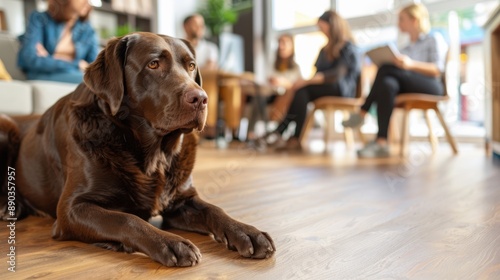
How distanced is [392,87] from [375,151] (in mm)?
534

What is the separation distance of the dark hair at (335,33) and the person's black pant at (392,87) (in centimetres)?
69

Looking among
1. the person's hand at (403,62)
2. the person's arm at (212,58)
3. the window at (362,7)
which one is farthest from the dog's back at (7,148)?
the window at (362,7)

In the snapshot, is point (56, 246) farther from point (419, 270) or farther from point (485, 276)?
point (485, 276)

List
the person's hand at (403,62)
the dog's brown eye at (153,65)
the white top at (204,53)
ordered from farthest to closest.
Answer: the white top at (204,53) < the person's hand at (403,62) < the dog's brown eye at (153,65)

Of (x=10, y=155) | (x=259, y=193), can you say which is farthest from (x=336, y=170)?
(x=10, y=155)

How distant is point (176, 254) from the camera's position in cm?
96

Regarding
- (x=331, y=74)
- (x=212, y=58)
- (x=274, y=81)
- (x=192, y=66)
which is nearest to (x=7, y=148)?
(x=192, y=66)

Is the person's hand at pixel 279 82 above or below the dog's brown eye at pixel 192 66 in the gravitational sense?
above

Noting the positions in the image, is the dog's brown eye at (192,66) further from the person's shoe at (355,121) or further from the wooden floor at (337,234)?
the person's shoe at (355,121)

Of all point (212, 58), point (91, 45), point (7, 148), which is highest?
point (212, 58)

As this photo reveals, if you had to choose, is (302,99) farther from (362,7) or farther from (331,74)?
(362,7)

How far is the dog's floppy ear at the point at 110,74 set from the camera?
3.89 feet

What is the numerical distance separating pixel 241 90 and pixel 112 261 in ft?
15.0

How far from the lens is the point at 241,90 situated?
5469mm
